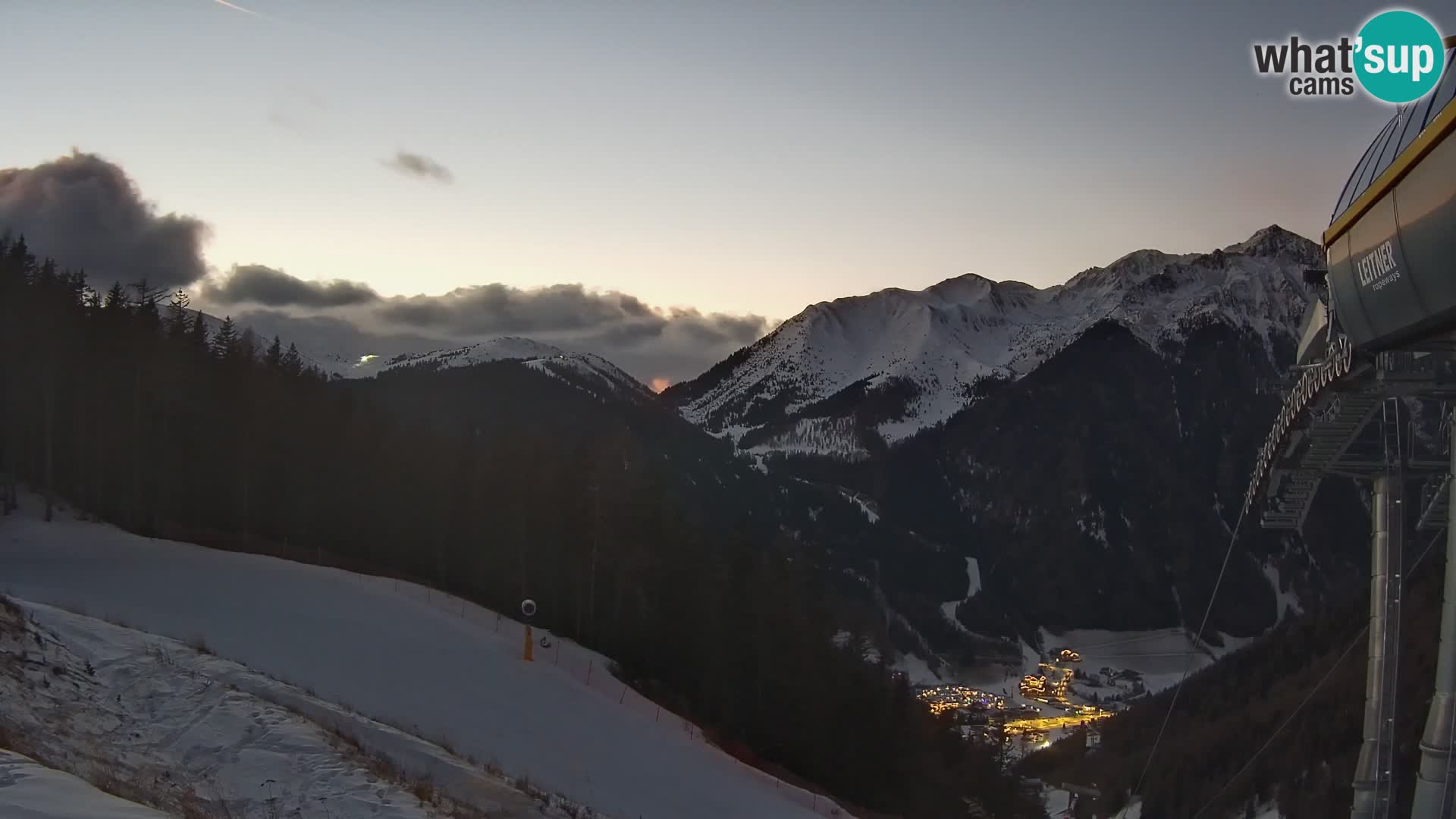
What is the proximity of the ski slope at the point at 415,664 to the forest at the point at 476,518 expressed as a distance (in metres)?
8.17

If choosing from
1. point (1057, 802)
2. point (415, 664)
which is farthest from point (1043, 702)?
point (415, 664)

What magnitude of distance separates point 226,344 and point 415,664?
128 ft

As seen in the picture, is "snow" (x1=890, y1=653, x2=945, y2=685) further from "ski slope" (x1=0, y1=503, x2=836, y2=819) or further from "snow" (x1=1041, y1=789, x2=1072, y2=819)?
"ski slope" (x1=0, y1=503, x2=836, y2=819)

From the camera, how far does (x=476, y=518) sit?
52.1m

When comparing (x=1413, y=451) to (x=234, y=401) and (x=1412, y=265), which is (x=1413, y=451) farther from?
(x=234, y=401)

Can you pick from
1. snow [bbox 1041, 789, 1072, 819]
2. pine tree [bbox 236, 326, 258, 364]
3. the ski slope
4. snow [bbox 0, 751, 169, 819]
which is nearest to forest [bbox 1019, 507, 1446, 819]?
snow [bbox 1041, 789, 1072, 819]

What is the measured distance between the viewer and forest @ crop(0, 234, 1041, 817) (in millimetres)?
42969

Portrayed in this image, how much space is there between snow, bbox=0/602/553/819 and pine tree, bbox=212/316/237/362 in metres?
39.5

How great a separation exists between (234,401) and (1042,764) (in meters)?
91.4

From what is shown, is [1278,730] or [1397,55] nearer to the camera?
[1397,55]

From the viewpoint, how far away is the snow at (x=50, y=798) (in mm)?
8688

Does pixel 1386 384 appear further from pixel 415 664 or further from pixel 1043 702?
pixel 1043 702

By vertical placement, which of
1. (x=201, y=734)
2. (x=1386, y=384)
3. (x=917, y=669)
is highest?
(x=1386, y=384)

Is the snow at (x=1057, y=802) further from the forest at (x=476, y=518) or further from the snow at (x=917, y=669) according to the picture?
the snow at (x=917, y=669)
